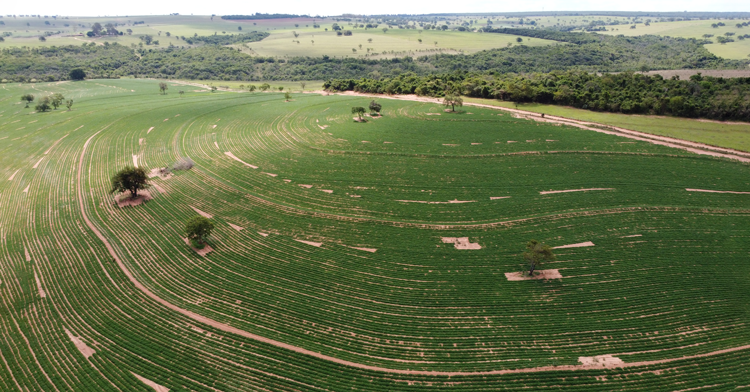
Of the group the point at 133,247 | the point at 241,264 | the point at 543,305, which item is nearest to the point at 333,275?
the point at 241,264

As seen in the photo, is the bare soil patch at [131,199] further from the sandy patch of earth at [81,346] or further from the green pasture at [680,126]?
the green pasture at [680,126]

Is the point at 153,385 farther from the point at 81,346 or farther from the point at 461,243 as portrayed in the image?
the point at 461,243

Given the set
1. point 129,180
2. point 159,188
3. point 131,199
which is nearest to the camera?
point 129,180

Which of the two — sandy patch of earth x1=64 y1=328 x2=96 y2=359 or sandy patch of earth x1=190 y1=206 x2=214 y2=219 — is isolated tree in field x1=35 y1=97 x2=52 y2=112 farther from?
sandy patch of earth x1=64 y1=328 x2=96 y2=359

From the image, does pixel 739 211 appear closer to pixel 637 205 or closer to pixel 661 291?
pixel 637 205

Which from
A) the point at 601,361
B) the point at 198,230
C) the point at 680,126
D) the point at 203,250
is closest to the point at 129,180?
the point at 198,230

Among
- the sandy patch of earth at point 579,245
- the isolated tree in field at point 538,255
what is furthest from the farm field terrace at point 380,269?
the isolated tree in field at point 538,255
